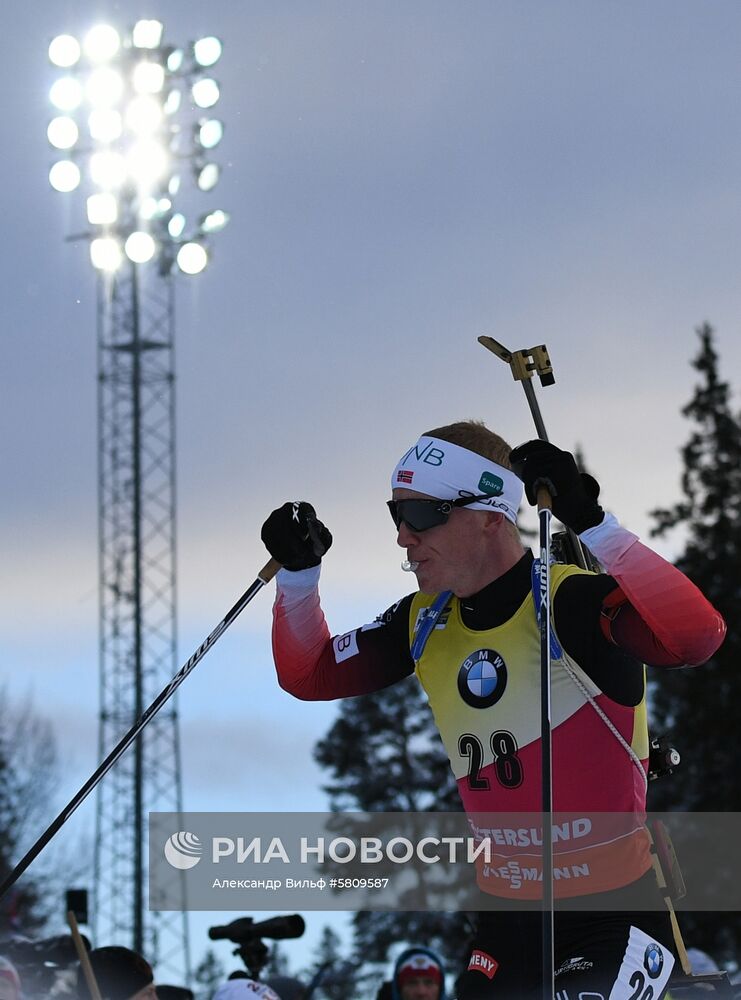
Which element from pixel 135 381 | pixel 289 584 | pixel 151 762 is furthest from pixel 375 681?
pixel 151 762

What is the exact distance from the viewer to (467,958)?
4.33 meters

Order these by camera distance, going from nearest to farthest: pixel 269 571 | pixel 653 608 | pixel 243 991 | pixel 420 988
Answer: pixel 653 608 < pixel 269 571 < pixel 243 991 < pixel 420 988

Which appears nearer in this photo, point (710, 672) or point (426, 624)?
point (426, 624)

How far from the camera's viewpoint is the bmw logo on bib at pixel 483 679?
417 cm

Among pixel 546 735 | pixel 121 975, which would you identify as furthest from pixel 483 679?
pixel 121 975

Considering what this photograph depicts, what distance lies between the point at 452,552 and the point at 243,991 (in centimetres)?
289

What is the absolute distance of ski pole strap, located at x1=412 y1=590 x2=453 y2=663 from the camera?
441 cm

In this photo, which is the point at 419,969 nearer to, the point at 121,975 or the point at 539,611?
the point at 121,975

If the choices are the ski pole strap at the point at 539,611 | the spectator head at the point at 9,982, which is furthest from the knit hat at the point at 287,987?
the ski pole strap at the point at 539,611

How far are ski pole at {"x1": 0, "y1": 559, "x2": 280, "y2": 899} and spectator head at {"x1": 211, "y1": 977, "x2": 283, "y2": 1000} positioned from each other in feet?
5.83

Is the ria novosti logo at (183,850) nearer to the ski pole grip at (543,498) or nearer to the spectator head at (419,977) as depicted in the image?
the ski pole grip at (543,498)

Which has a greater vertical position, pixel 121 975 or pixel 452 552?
pixel 452 552

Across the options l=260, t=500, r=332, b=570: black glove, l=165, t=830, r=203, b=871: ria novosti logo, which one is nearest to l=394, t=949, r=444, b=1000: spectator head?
l=165, t=830, r=203, b=871: ria novosti logo

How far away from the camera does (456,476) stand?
176 inches
